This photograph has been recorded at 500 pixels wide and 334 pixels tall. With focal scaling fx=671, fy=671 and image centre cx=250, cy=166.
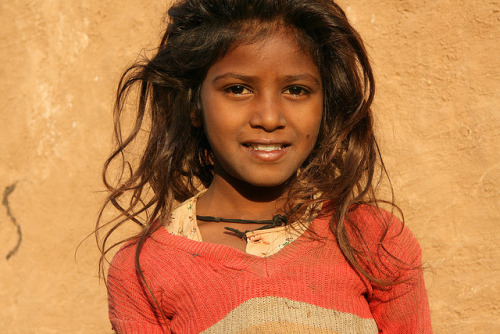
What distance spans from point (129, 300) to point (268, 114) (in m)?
0.70

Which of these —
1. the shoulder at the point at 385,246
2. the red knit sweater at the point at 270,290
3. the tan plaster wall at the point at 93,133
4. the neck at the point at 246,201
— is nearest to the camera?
the red knit sweater at the point at 270,290

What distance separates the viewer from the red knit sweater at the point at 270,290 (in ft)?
5.89

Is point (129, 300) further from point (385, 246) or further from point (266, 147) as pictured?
point (385, 246)

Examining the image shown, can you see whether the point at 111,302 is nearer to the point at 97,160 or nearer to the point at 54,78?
the point at 97,160

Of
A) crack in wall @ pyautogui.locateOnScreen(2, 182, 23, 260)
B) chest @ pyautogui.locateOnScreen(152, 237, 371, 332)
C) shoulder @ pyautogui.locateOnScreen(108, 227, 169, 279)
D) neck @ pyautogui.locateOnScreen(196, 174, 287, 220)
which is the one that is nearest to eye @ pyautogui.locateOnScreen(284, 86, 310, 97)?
neck @ pyautogui.locateOnScreen(196, 174, 287, 220)

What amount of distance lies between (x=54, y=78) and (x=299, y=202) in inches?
56.9

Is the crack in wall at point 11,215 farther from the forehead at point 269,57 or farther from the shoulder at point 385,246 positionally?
the shoulder at point 385,246

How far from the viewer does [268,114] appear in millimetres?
1889

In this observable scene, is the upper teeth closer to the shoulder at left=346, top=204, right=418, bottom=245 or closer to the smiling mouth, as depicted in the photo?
the smiling mouth

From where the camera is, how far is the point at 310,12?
6.58 feet

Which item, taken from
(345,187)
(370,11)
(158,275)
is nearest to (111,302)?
(158,275)

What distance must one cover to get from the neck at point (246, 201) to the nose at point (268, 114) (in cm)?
25

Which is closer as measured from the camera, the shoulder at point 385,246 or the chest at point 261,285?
the chest at point 261,285

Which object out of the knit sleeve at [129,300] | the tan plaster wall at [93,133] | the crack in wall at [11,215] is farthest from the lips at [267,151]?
the crack in wall at [11,215]
